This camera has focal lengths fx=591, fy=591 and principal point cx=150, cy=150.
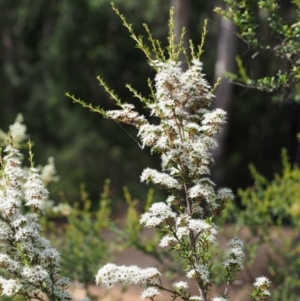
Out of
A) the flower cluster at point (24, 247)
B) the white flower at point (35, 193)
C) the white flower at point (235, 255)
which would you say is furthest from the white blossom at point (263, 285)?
the white flower at point (35, 193)

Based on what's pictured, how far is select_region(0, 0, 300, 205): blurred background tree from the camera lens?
14430 mm

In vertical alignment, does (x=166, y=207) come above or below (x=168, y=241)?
above

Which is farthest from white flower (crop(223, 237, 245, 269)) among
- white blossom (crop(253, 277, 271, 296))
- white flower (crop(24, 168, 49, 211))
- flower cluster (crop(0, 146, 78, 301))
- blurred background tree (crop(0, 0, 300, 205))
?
blurred background tree (crop(0, 0, 300, 205))

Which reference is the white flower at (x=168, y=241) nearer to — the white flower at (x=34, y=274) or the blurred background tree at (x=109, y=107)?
the white flower at (x=34, y=274)

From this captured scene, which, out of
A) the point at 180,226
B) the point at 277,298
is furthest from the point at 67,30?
the point at 180,226

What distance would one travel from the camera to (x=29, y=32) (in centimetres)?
1986

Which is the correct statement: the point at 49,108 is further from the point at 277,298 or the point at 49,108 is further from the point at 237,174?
the point at 277,298

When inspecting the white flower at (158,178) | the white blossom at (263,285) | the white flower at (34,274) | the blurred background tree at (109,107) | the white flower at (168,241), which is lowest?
the white flower at (34,274)

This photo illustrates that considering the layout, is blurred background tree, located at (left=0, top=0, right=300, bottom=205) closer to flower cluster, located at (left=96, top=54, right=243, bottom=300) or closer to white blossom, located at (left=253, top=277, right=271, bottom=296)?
flower cluster, located at (left=96, top=54, right=243, bottom=300)

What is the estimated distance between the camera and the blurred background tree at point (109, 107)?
14.4 meters

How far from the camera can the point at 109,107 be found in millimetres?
16219

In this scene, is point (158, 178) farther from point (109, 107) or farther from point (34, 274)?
point (109, 107)

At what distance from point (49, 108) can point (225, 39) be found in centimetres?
566

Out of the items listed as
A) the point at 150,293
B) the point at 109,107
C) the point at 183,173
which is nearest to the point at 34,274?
the point at 150,293
